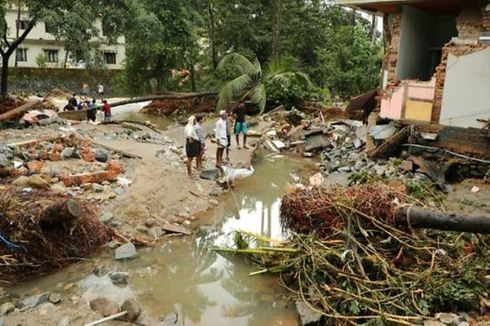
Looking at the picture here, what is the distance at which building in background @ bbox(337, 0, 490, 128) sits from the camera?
34.0 feet

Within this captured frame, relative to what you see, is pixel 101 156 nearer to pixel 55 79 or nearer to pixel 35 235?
pixel 35 235

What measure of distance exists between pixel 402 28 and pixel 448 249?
28.8 ft

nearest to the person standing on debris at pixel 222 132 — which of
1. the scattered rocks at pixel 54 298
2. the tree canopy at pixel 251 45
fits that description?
the scattered rocks at pixel 54 298

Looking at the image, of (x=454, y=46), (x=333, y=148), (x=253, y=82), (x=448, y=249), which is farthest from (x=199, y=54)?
(x=448, y=249)

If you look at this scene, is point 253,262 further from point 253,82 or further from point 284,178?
point 253,82

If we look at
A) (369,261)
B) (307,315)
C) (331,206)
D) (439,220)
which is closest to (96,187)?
(331,206)

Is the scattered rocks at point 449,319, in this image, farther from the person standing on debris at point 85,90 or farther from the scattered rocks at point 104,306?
the person standing on debris at point 85,90

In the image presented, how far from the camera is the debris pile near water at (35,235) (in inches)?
244

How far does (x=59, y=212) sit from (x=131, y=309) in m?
1.80

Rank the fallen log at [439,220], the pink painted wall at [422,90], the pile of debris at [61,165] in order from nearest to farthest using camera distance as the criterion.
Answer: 1. the fallen log at [439,220]
2. the pile of debris at [61,165]
3. the pink painted wall at [422,90]

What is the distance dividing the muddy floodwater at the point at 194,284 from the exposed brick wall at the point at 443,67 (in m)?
5.52

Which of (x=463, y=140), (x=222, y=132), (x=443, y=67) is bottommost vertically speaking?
(x=222, y=132)

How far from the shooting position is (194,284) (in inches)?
262

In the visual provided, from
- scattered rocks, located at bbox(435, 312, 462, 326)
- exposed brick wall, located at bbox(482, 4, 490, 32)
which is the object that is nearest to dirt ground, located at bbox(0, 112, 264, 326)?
scattered rocks, located at bbox(435, 312, 462, 326)
